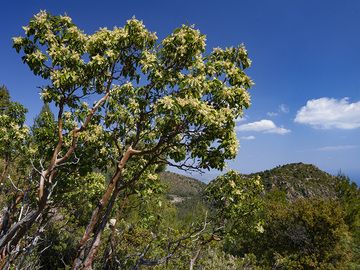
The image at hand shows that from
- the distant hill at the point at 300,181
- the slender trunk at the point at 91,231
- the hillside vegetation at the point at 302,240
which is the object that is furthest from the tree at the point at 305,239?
the distant hill at the point at 300,181

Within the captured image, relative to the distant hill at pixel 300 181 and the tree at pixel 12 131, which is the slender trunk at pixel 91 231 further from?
the distant hill at pixel 300 181

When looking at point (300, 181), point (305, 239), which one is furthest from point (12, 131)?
point (300, 181)

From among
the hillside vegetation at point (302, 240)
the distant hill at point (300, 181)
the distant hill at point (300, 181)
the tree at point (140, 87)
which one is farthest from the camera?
the distant hill at point (300, 181)

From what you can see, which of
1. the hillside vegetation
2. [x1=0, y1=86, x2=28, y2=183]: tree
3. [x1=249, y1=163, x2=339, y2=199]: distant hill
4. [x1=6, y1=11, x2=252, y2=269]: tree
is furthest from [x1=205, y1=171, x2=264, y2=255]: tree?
[x1=249, y1=163, x2=339, y2=199]: distant hill

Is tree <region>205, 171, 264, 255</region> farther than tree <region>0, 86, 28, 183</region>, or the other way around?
tree <region>0, 86, 28, 183</region>

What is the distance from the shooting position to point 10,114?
1386cm

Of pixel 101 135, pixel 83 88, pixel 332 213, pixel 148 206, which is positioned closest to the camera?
pixel 83 88

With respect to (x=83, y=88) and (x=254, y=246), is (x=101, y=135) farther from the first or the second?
(x=254, y=246)

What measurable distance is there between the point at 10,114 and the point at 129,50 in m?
7.05

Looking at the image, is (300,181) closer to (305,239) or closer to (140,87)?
(305,239)

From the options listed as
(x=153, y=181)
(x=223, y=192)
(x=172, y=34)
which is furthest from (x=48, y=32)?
(x=223, y=192)

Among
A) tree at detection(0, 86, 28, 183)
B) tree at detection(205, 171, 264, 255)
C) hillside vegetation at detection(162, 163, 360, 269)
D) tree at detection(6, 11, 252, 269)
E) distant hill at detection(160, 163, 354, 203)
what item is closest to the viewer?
tree at detection(6, 11, 252, 269)

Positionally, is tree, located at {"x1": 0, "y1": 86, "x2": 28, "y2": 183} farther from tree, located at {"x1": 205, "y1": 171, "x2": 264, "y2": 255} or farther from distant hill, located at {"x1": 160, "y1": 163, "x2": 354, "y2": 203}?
distant hill, located at {"x1": 160, "y1": 163, "x2": 354, "y2": 203}

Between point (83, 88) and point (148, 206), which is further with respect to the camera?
point (148, 206)
